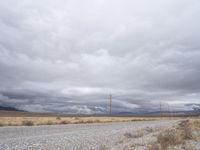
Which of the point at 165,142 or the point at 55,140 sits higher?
the point at 165,142

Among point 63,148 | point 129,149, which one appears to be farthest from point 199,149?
point 63,148

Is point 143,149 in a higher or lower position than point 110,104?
lower

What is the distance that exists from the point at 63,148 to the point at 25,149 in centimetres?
217

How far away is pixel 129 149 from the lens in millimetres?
15445

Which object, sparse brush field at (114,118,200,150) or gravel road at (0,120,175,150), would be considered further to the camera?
gravel road at (0,120,175,150)

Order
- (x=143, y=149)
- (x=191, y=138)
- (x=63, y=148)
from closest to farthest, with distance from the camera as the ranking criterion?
(x=143, y=149) → (x=63, y=148) → (x=191, y=138)

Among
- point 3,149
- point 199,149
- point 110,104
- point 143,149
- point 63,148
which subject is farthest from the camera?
point 110,104

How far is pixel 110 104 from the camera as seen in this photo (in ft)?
398

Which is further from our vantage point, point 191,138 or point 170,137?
point 191,138

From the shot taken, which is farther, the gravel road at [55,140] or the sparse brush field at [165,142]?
the gravel road at [55,140]

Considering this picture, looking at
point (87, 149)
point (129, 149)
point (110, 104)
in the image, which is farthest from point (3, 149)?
point (110, 104)

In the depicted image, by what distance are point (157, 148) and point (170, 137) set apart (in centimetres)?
439

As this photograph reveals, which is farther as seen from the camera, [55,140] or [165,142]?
[55,140]

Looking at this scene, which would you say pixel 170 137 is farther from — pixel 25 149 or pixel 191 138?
pixel 25 149
